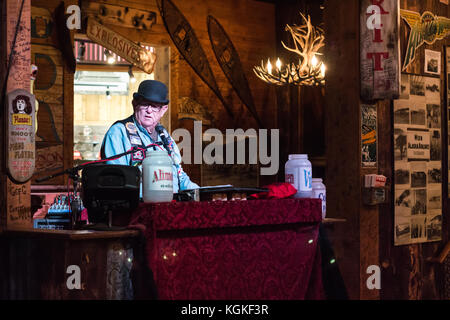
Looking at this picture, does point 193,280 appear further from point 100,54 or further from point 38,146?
point 100,54

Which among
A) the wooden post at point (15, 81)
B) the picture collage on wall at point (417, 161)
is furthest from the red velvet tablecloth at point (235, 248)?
the picture collage on wall at point (417, 161)

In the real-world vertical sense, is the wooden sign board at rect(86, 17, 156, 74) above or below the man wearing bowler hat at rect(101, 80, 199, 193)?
above

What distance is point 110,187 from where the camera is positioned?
2.96 metres

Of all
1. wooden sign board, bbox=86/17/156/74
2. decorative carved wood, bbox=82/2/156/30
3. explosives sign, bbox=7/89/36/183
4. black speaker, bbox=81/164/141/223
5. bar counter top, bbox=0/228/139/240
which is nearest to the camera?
bar counter top, bbox=0/228/139/240

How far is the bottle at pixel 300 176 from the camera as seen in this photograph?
147 inches

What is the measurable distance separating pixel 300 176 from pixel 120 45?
3.94 meters

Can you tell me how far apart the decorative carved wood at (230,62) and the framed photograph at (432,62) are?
3.57 meters

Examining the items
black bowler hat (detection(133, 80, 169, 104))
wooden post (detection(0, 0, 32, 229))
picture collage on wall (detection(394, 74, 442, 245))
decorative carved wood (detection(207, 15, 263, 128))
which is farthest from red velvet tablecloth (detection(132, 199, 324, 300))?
decorative carved wood (detection(207, 15, 263, 128))

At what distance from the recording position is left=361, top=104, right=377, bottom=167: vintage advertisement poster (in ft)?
14.9

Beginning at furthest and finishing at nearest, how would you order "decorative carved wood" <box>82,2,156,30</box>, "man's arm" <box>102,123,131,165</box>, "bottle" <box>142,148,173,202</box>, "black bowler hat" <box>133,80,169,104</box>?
"decorative carved wood" <box>82,2,156,30</box> < "black bowler hat" <box>133,80,169,104</box> < "man's arm" <box>102,123,131,165</box> < "bottle" <box>142,148,173,202</box>

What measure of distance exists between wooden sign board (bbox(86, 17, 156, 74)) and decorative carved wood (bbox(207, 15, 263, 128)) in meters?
1.15

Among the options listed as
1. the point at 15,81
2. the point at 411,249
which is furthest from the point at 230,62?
the point at 15,81

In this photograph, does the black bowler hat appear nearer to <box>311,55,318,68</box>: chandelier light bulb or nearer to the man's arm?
the man's arm

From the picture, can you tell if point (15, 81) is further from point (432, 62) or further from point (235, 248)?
point (432, 62)
